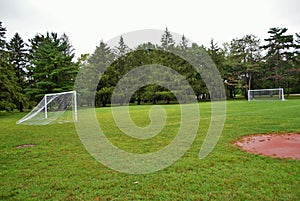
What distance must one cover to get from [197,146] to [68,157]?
3.35 m

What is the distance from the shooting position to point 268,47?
40.8 m

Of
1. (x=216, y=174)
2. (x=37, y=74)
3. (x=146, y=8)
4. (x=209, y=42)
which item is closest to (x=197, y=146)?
(x=216, y=174)

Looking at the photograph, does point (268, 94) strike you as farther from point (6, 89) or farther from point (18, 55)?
point (18, 55)

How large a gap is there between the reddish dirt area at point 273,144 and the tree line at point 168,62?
26.7m

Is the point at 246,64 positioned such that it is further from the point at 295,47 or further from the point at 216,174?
the point at 216,174

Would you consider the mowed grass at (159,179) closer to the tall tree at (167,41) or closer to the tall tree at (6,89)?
the tall tree at (6,89)

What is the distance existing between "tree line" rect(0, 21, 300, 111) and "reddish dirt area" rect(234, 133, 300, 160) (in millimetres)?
26698

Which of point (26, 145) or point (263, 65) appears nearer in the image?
point (26, 145)

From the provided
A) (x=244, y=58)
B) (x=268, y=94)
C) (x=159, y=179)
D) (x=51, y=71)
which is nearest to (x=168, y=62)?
(x=244, y=58)

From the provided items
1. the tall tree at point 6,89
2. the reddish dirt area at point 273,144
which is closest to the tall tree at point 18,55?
the tall tree at point 6,89

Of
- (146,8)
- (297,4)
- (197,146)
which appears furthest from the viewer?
(297,4)

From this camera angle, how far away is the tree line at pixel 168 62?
33.6m

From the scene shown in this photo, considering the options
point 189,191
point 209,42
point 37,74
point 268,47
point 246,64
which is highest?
point 209,42

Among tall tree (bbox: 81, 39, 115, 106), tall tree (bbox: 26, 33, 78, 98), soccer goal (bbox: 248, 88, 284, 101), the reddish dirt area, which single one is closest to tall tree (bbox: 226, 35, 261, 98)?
soccer goal (bbox: 248, 88, 284, 101)
